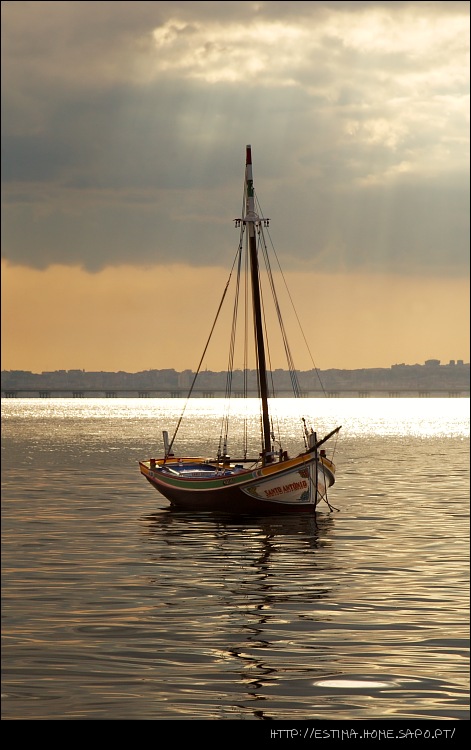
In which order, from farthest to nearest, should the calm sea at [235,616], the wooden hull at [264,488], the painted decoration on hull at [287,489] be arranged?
the painted decoration on hull at [287,489] < the wooden hull at [264,488] < the calm sea at [235,616]

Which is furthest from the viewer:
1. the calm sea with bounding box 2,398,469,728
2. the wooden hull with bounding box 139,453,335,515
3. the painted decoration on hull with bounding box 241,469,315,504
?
the painted decoration on hull with bounding box 241,469,315,504

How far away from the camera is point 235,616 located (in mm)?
24906

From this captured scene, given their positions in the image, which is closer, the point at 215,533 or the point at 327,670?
the point at 327,670

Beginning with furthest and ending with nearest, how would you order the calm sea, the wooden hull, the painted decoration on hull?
1. the painted decoration on hull
2. the wooden hull
3. the calm sea

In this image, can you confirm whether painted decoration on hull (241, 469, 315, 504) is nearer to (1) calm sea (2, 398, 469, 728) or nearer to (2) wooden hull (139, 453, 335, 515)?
(2) wooden hull (139, 453, 335, 515)

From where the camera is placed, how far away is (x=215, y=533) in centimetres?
4694

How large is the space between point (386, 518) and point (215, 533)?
11.0 meters

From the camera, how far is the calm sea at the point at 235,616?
644 inches

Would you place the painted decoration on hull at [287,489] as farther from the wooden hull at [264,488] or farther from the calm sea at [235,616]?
the calm sea at [235,616]

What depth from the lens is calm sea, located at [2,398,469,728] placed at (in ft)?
53.7

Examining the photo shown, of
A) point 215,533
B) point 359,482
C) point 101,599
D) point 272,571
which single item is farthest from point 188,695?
point 359,482

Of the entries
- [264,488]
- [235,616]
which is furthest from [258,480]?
[235,616]

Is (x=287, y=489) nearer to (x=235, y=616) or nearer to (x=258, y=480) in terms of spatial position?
(x=258, y=480)

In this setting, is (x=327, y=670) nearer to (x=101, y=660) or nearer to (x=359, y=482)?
(x=101, y=660)
